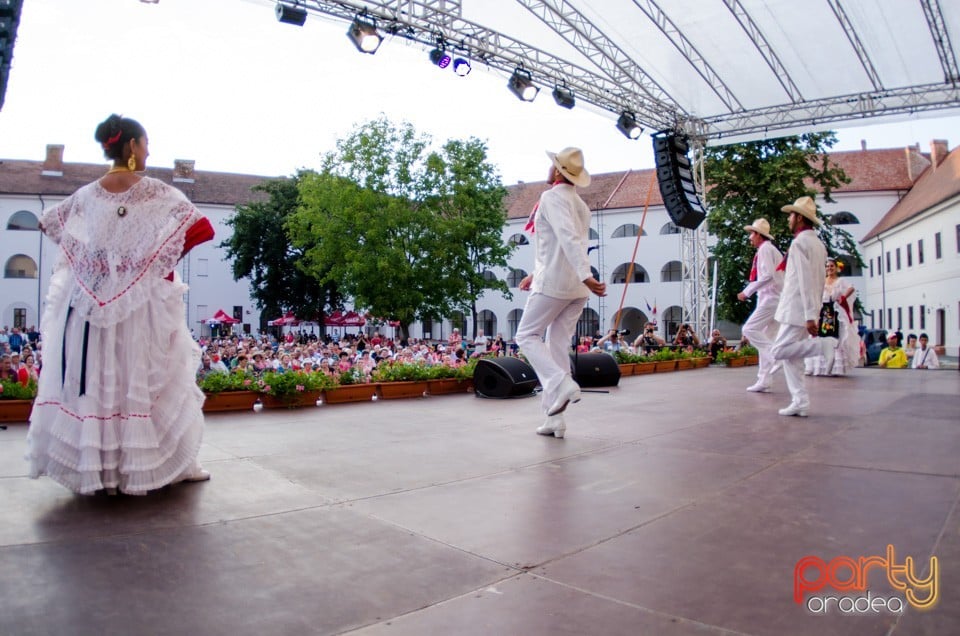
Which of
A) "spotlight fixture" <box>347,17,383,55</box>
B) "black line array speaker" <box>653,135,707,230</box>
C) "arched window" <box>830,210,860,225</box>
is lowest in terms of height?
"black line array speaker" <box>653,135,707,230</box>

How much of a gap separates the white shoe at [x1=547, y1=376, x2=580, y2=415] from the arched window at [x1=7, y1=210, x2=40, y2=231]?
1964 inches

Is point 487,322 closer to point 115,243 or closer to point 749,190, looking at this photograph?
point 749,190

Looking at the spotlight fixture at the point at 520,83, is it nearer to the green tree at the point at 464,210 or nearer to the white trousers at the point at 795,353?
the white trousers at the point at 795,353

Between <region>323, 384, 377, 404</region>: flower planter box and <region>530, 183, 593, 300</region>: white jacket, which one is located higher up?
<region>530, 183, 593, 300</region>: white jacket

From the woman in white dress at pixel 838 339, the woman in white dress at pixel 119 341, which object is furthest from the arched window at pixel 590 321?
the woman in white dress at pixel 119 341

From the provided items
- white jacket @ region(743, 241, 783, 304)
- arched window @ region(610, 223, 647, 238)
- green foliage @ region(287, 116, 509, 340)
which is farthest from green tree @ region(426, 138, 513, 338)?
white jacket @ region(743, 241, 783, 304)

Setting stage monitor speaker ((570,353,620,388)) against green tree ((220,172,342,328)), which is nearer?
stage monitor speaker ((570,353,620,388))

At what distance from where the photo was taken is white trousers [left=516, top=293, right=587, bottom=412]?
528 centimetres

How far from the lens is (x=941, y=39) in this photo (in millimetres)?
13109

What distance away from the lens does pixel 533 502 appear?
328cm

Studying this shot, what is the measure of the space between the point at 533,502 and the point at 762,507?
106 centimetres

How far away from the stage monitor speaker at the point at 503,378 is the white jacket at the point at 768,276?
3217mm

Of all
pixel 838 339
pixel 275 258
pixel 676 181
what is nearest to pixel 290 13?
pixel 676 181

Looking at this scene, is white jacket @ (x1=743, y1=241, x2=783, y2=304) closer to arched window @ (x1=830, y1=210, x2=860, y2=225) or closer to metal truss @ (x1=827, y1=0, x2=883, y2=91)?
metal truss @ (x1=827, y1=0, x2=883, y2=91)
